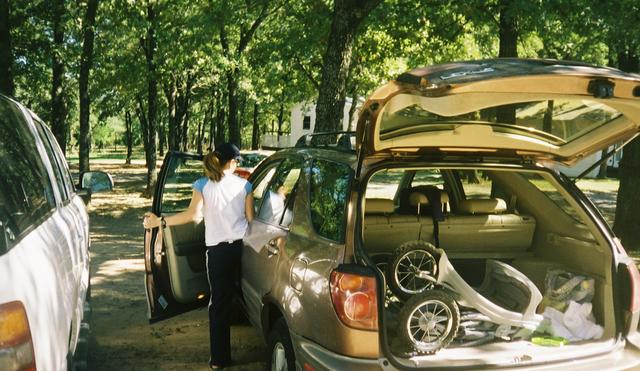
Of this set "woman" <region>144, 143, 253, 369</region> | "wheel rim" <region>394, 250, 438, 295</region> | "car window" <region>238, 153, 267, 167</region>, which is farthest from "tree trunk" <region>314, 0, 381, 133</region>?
"car window" <region>238, 153, 267, 167</region>

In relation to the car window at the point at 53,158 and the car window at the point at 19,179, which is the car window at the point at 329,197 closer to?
the car window at the point at 19,179

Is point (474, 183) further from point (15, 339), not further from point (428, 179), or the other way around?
point (15, 339)

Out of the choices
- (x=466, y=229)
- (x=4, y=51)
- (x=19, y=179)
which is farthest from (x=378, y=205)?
(x=4, y=51)

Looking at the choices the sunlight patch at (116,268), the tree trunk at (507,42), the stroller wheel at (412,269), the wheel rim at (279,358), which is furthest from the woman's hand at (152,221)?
the tree trunk at (507,42)

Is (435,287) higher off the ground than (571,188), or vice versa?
(571,188)

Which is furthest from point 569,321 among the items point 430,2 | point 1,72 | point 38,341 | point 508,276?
point 430,2

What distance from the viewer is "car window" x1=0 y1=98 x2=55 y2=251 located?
243 cm

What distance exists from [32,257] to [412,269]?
8.52 ft

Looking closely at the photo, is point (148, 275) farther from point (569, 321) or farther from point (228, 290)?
point (569, 321)

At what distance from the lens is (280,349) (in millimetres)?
3783

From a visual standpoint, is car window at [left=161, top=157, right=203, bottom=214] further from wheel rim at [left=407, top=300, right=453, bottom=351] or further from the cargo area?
wheel rim at [left=407, top=300, right=453, bottom=351]

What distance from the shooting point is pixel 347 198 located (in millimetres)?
3375

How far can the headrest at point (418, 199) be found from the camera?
4.75m

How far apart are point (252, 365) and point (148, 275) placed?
1128mm
